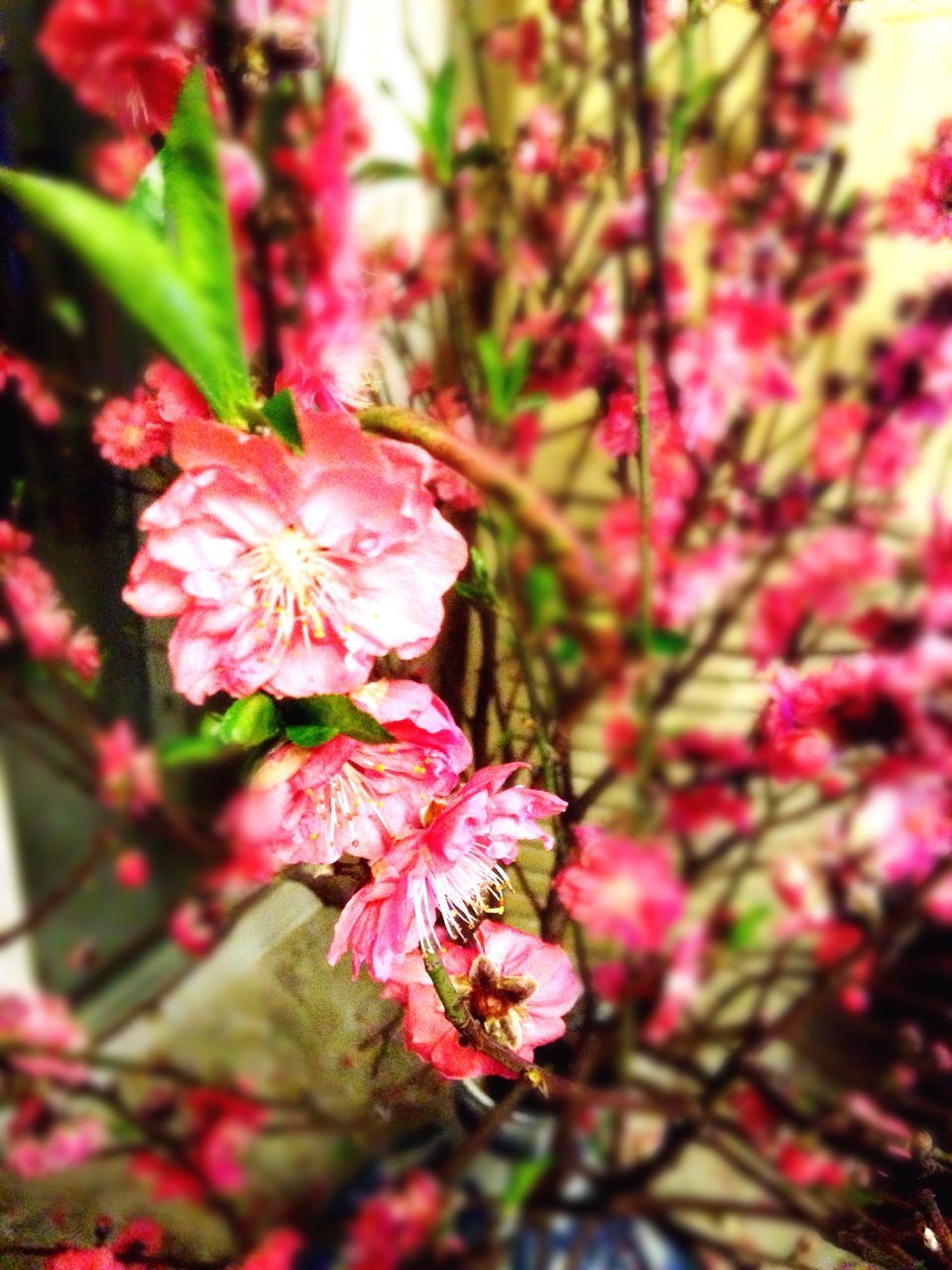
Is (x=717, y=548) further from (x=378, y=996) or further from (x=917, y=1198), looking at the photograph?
(x=917, y=1198)

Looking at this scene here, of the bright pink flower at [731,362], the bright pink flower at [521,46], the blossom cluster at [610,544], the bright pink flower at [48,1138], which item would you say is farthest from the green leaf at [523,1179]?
the bright pink flower at [521,46]

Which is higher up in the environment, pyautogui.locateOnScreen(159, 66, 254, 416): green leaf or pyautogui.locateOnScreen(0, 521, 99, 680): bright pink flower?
pyautogui.locateOnScreen(159, 66, 254, 416): green leaf

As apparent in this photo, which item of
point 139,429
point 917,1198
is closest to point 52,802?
point 139,429

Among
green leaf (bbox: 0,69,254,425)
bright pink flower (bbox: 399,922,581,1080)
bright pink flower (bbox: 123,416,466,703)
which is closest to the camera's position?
green leaf (bbox: 0,69,254,425)

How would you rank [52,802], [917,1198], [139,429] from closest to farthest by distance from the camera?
[52,802], [139,429], [917,1198]

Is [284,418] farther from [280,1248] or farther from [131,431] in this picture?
[280,1248]

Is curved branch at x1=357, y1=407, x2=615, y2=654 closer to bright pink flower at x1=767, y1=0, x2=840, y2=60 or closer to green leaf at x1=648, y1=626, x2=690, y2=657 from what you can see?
Answer: green leaf at x1=648, y1=626, x2=690, y2=657

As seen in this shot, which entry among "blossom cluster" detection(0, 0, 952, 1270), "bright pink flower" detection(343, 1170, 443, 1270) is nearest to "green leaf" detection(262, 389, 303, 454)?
"blossom cluster" detection(0, 0, 952, 1270)
